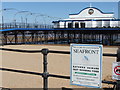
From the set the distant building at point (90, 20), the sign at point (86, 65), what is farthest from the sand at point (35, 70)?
the distant building at point (90, 20)

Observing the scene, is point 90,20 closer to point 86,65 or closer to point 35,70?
point 35,70

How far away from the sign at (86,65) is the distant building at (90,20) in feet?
106

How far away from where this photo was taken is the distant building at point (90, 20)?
34.9 meters

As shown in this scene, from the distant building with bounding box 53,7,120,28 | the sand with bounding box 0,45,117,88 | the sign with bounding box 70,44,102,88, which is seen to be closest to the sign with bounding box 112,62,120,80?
the sign with bounding box 70,44,102,88

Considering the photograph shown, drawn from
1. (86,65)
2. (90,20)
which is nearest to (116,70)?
(86,65)

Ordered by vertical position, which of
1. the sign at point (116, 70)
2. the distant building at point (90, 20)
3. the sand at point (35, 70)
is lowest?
the sand at point (35, 70)

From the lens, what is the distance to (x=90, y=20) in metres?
35.6

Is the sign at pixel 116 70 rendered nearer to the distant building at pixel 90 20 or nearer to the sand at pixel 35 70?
the sand at pixel 35 70

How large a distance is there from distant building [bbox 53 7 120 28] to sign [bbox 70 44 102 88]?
32448mm

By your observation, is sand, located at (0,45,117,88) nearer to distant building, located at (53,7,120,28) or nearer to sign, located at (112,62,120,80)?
sign, located at (112,62,120,80)

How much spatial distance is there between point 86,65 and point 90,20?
110 ft

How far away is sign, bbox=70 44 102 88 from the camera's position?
267 centimetres

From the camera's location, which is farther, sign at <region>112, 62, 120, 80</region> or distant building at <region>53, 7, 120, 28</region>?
distant building at <region>53, 7, 120, 28</region>

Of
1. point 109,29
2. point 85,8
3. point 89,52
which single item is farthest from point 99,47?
point 85,8
